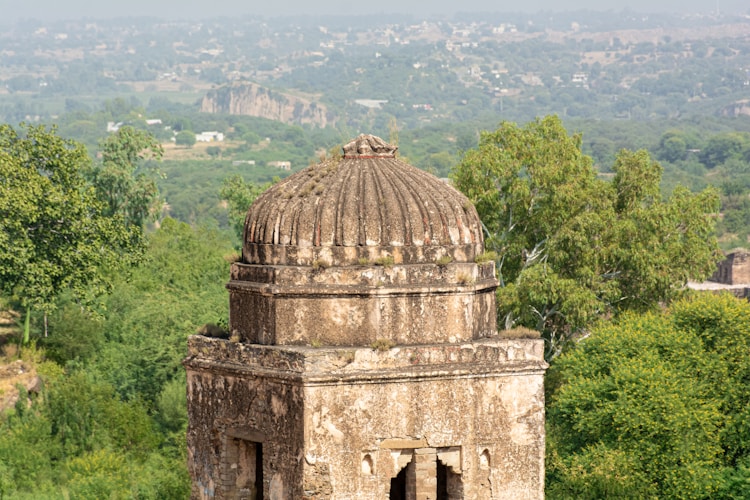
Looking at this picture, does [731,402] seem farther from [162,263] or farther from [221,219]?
[221,219]

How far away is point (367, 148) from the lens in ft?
50.4

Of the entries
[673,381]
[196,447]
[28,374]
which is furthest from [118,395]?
[196,447]

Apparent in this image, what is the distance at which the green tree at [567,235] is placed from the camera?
1303 inches

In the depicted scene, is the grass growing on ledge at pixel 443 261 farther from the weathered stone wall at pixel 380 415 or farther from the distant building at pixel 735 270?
the distant building at pixel 735 270

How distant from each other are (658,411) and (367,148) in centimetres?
1306

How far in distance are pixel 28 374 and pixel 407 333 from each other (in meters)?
21.2

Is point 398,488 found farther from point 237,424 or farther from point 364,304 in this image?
point 364,304

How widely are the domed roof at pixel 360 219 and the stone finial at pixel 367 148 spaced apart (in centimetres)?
7

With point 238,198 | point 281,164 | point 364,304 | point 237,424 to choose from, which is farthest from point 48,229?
point 281,164

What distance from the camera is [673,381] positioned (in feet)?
90.9

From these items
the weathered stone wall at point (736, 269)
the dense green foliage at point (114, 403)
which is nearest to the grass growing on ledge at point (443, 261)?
the dense green foliage at point (114, 403)

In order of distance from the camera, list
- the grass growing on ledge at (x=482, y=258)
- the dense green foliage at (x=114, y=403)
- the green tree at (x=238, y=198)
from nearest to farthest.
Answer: the grass growing on ledge at (x=482, y=258) → the dense green foliage at (x=114, y=403) → the green tree at (x=238, y=198)

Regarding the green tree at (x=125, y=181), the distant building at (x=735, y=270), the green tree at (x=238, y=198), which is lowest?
the distant building at (x=735, y=270)

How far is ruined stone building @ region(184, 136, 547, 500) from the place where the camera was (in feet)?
46.7
